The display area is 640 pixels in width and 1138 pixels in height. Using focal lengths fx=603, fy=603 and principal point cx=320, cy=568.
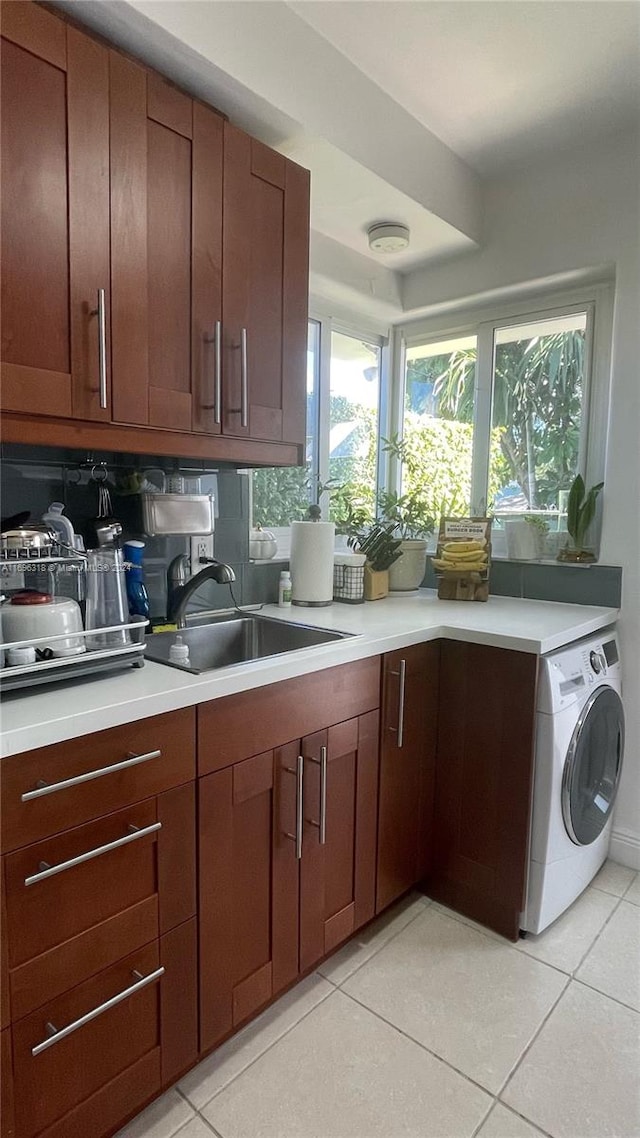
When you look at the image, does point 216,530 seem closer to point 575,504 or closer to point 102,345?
point 102,345

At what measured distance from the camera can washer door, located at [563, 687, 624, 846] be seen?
1.74 metres

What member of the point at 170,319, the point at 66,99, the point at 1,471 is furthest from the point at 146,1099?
the point at 66,99

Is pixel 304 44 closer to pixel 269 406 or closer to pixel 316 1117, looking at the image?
pixel 269 406

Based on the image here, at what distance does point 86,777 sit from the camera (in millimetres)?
1000

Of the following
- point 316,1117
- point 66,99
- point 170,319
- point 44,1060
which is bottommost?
point 316,1117

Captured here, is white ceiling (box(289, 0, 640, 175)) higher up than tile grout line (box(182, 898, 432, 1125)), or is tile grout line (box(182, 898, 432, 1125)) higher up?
white ceiling (box(289, 0, 640, 175))

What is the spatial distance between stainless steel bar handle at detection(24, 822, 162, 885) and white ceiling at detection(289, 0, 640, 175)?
1949 millimetres

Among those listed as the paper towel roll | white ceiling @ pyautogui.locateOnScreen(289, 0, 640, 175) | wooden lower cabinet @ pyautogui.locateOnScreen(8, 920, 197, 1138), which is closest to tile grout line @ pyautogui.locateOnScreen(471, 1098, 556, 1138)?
wooden lower cabinet @ pyautogui.locateOnScreen(8, 920, 197, 1138)

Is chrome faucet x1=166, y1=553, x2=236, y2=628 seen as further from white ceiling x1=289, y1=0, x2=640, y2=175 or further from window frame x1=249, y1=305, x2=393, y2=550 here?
Result: white ceiling x1=289, y1=0, x2=640, y2=175

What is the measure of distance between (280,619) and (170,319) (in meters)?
0.89

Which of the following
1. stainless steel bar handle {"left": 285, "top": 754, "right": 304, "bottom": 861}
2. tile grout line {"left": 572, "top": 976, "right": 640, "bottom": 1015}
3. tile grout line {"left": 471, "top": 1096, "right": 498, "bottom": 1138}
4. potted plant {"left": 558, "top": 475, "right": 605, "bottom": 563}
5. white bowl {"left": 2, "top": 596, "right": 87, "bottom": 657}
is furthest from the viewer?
potted plant {"left": 558, "top": 475, "right": 605, "bottom": 563}

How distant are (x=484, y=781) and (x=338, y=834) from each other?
0.49m

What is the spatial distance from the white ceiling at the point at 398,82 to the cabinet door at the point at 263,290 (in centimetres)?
14

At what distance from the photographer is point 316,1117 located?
1226mm
